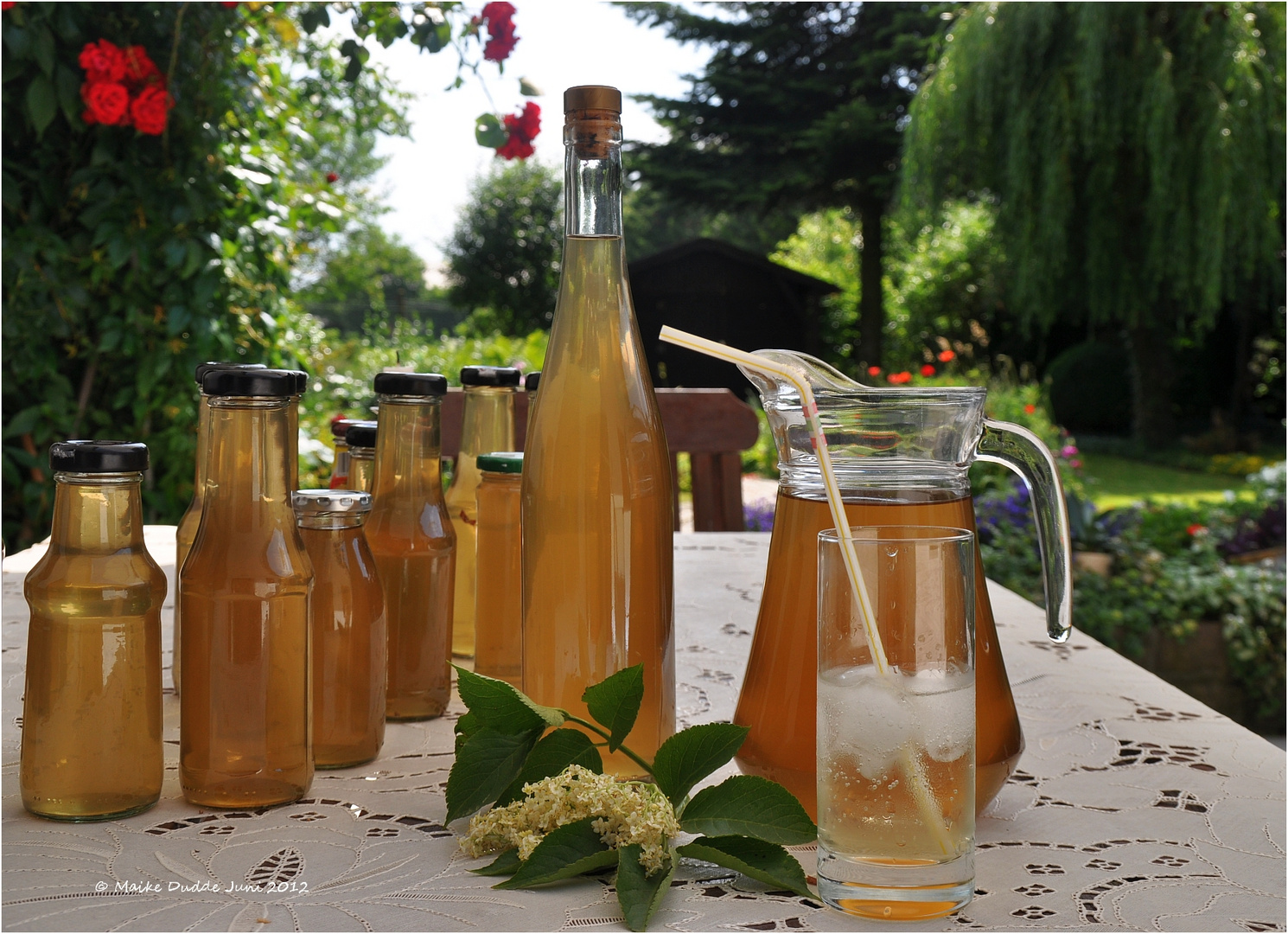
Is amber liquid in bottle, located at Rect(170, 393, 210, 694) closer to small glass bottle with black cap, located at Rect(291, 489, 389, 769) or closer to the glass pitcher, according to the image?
small glass bottle with black cap, located at Rect(291, 489, 389, 769)

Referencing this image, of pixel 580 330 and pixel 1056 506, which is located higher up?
pixel 580 330

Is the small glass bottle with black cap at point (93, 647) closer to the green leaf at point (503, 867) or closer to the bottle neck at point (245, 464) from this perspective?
the bottle neck at point (245, 464)

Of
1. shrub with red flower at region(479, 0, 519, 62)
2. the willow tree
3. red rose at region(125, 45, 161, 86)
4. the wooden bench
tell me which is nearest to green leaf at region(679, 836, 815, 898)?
the wooden bench

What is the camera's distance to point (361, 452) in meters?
0.87

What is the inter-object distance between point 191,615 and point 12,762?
23 centimetres

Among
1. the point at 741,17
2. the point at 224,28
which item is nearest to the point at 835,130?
the point at 741,17

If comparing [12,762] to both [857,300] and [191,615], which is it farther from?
[857,300]

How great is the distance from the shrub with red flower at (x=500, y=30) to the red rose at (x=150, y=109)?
2.57 ft

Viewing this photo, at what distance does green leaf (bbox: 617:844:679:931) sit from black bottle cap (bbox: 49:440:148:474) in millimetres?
339

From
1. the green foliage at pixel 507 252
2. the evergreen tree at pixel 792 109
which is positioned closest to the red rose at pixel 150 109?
the evergreen tree at pixel 792 109

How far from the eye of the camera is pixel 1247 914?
0.53 m

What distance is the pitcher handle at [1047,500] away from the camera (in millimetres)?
639

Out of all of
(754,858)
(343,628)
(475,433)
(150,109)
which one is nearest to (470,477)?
(475,433)

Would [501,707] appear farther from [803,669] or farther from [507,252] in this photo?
[507,252]
